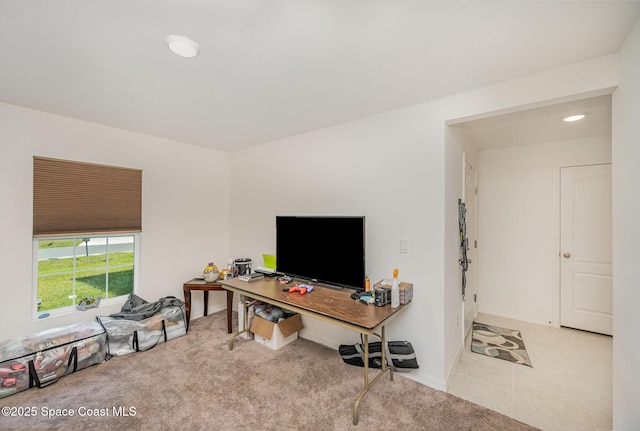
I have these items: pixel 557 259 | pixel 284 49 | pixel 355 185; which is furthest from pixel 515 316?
pixel 284 49

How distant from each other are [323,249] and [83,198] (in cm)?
265

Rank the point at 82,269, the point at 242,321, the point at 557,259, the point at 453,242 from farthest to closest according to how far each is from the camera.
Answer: the point at 557,259
the point at 242,321
the point at 82,269
the point at 453,242

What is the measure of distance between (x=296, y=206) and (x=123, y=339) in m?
2.29

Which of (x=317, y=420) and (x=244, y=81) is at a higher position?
(x=244, y=81)

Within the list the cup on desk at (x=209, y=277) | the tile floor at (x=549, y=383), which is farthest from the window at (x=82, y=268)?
the tile floor at (x=549, y=383)

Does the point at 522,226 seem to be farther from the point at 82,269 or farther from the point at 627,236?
the point at 82,269

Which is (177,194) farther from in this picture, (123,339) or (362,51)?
(362,51)

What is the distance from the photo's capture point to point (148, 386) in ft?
7.17

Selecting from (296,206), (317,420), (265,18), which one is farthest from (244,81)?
(317,420)

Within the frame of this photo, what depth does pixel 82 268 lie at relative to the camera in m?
2.88

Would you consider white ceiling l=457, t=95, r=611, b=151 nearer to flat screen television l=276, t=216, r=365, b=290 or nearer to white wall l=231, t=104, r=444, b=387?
white wall l=231, t=104, r=444, b=387

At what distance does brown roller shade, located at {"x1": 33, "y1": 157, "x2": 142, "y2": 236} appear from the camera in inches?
101

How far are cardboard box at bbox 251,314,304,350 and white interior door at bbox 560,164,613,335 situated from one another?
346 cm

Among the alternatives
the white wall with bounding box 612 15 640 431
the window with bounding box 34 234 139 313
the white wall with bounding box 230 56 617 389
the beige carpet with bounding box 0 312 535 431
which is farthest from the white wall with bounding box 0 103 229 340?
the white wall with bounding box 612 15 640 431
